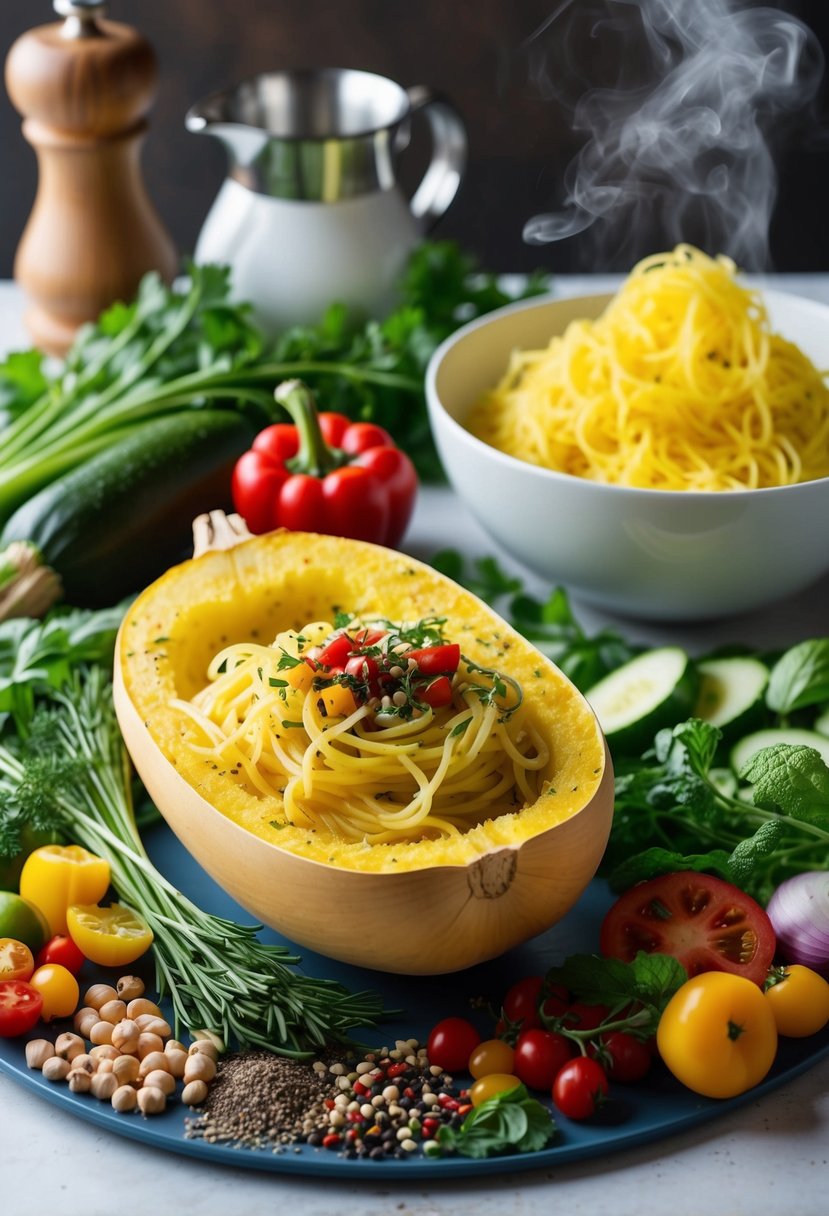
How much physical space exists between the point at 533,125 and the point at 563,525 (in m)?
2.37

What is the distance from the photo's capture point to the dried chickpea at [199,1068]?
1.68 meters

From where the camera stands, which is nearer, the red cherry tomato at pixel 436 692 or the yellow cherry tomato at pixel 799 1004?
the yellow cherry tomato at pixel 799 1004

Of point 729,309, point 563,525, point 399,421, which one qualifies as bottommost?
point 399,421

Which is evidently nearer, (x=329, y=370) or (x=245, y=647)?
(x=245, y=647)

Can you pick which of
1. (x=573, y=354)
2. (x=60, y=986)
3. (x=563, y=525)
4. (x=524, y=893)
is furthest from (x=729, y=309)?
(x=60, y=986)

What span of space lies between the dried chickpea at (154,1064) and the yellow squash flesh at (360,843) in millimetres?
224

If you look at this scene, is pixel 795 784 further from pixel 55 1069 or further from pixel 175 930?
pixel 55 1069

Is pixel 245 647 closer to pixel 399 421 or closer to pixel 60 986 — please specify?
pixel 60 986

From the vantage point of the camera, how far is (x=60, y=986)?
1.79m

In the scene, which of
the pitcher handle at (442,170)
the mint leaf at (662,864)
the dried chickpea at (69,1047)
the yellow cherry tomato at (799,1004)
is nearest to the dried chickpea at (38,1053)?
the dried chickpea at (69,1047)

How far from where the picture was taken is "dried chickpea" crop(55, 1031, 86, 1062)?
1.73 meters

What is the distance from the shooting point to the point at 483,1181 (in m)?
1.60

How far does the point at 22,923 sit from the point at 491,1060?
0.66 meters

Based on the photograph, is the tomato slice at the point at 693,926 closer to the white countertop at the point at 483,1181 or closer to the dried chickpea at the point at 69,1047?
the white countertop at the point at 483,1181
